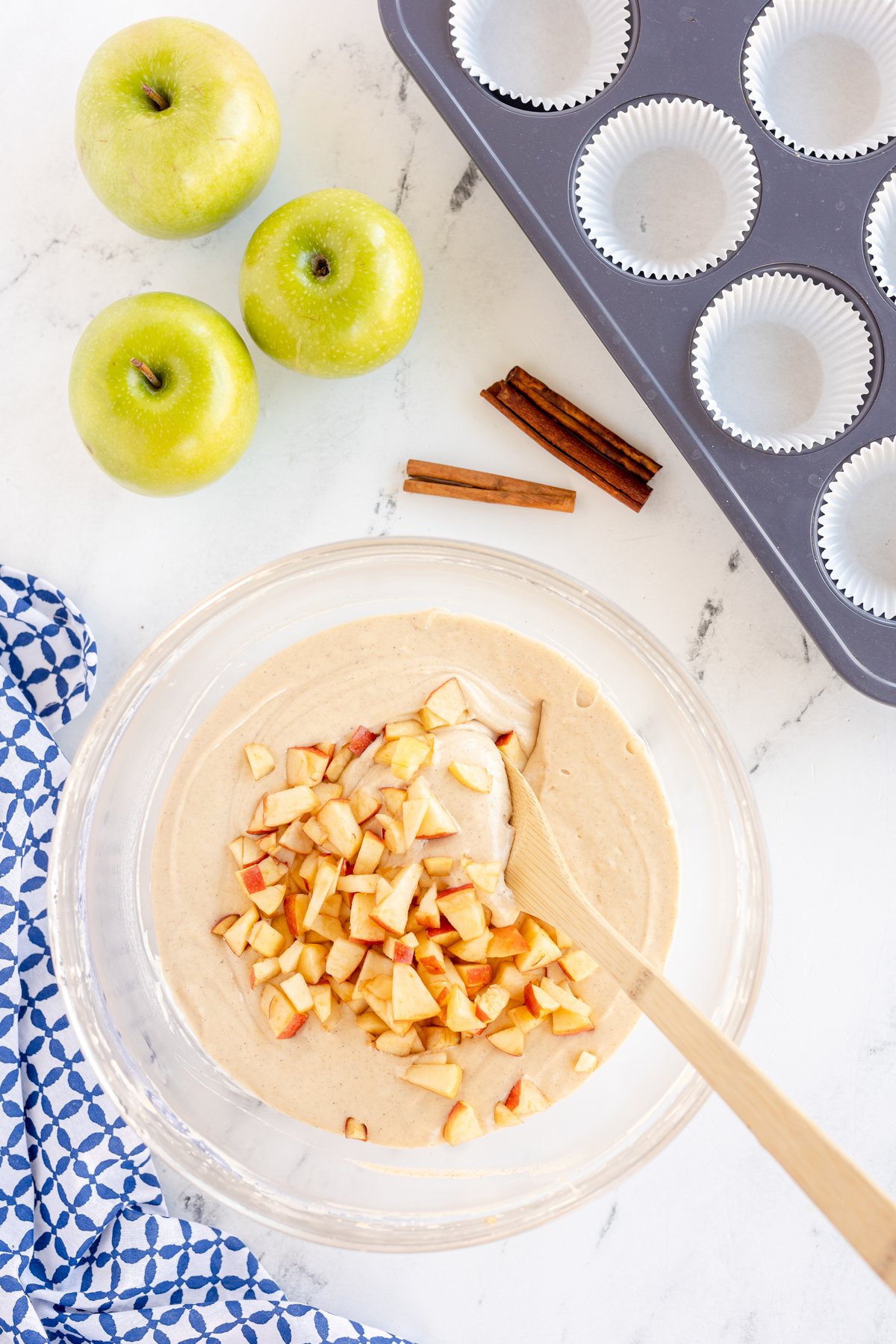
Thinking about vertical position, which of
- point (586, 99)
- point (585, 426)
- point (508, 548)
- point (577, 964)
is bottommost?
point (577, 964)

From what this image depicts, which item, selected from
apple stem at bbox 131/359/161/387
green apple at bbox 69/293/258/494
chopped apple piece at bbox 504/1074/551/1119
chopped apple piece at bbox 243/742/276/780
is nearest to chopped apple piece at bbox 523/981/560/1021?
chopped apple piece at bbox 504/1074/551/1119

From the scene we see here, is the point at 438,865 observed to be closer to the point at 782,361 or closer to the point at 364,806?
the point at 364,806

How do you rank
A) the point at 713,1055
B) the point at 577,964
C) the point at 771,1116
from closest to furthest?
1. the point at 771,1116
2. the point at 713,1055
3. the point at 577,964

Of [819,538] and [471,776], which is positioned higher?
[819,538]

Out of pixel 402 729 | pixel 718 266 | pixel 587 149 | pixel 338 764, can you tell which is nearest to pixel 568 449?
pixel 718 266

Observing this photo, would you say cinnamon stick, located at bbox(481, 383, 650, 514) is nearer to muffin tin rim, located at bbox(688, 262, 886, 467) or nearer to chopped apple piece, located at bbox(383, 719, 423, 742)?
muffin tin rim, located at bbox(688, 262, 886, 467)

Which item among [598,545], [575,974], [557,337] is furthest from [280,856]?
[557,337]

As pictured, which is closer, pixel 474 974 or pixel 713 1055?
pixel 713 1055
